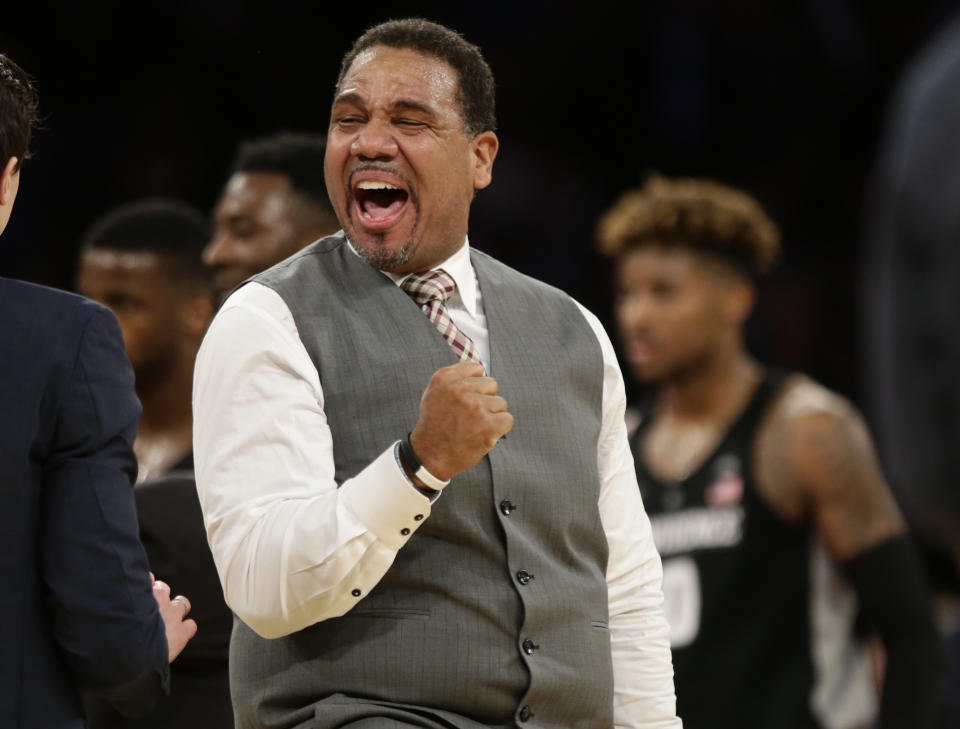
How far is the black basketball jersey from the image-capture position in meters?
4.49

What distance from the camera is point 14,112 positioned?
2.19m

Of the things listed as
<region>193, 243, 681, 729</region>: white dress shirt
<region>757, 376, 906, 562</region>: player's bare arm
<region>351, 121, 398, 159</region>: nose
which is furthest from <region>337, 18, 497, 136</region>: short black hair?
<region>757, 376, 906, 562</region>: player's bare arm

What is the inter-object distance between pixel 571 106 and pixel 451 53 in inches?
241

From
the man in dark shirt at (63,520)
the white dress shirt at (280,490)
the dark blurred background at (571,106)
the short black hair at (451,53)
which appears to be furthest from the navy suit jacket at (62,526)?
the dark blurred background at (571,106)

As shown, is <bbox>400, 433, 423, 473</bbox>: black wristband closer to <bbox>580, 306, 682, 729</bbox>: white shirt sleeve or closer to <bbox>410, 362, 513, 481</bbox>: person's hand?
<bbox>410, 362, 513, 481</bbox>: person's hand

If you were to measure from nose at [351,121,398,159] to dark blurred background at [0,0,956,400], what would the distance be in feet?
17.6

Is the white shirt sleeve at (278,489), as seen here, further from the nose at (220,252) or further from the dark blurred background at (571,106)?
the dark blurred background at (571,106)

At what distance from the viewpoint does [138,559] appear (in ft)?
7.01

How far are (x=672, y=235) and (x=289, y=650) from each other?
3404mm

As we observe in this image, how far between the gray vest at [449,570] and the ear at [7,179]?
43cm

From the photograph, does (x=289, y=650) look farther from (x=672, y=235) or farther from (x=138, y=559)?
(x=672, y=235)

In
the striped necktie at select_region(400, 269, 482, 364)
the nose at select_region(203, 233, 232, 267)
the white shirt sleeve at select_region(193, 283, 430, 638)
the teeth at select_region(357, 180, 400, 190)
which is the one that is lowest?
the white shirt sleeve at select_region(193, 283, 430, 638)

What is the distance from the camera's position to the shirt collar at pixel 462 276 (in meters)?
2.59

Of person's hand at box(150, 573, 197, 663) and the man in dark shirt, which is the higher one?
the man in dark shirt
